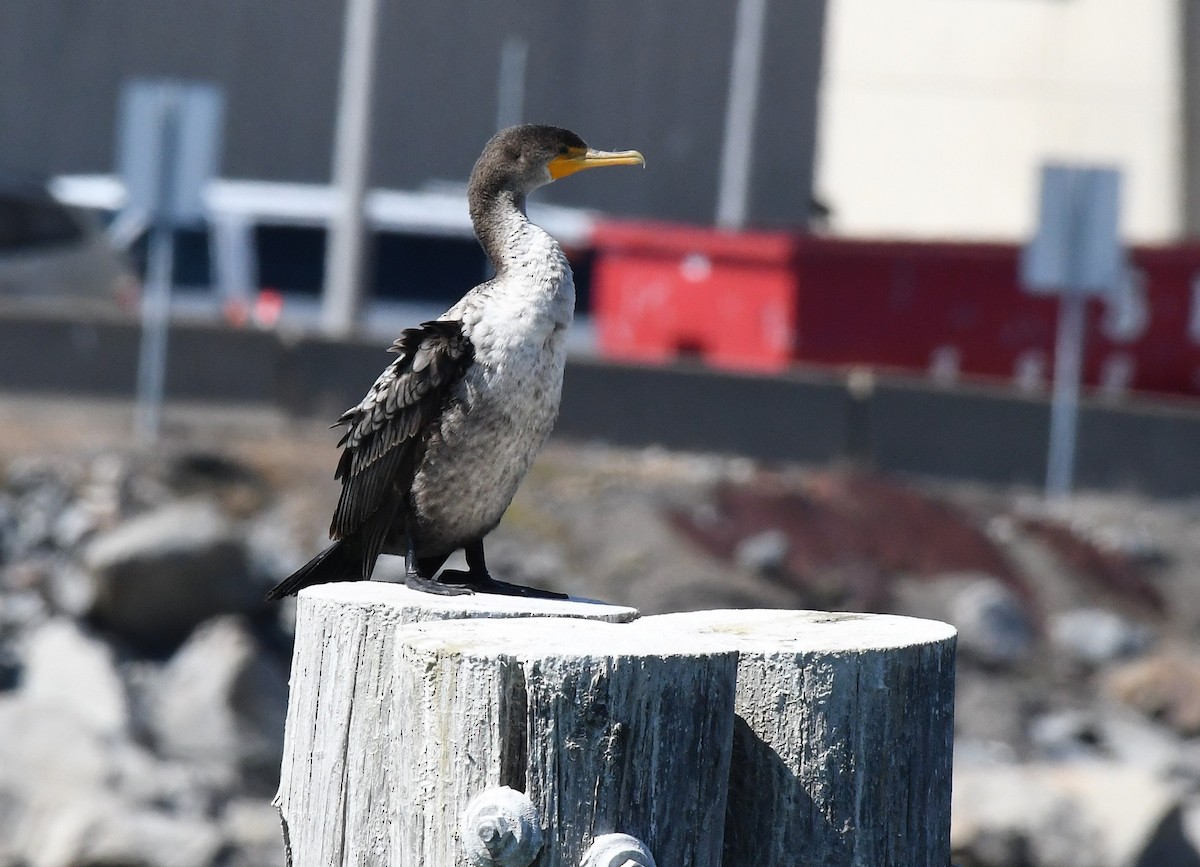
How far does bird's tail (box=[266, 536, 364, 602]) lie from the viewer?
3.60 metres

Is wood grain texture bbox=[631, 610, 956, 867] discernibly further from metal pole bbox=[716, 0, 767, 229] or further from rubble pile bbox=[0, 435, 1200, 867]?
metal pole bbox=[716, 0, 767, 229]

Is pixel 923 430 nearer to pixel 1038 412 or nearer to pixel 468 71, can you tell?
pixel 1038 412

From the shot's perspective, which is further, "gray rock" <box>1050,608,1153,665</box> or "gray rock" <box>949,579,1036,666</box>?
"gray rock" <box>1050,608,1153,665</box>

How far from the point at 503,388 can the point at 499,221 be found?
381mm

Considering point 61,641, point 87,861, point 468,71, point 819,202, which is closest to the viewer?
point 87,861

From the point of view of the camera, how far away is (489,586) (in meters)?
3.60

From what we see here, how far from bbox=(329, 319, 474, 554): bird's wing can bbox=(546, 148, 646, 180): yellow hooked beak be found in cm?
44

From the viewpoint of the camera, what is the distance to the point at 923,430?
38.0 feet

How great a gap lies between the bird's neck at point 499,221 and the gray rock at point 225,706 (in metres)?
5.42

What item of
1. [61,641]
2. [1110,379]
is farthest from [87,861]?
[1110,379]

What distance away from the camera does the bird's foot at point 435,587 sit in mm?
3156

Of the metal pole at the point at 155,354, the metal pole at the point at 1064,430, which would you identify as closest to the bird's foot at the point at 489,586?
the metal pole at the point at 155,354

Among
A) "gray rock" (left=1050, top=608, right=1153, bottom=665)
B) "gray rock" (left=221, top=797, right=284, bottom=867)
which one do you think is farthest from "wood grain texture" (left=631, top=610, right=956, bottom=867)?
"gray rock" (left=1050, top=608, right=1153, bottom=665)

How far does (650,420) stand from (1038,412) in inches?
96.3
